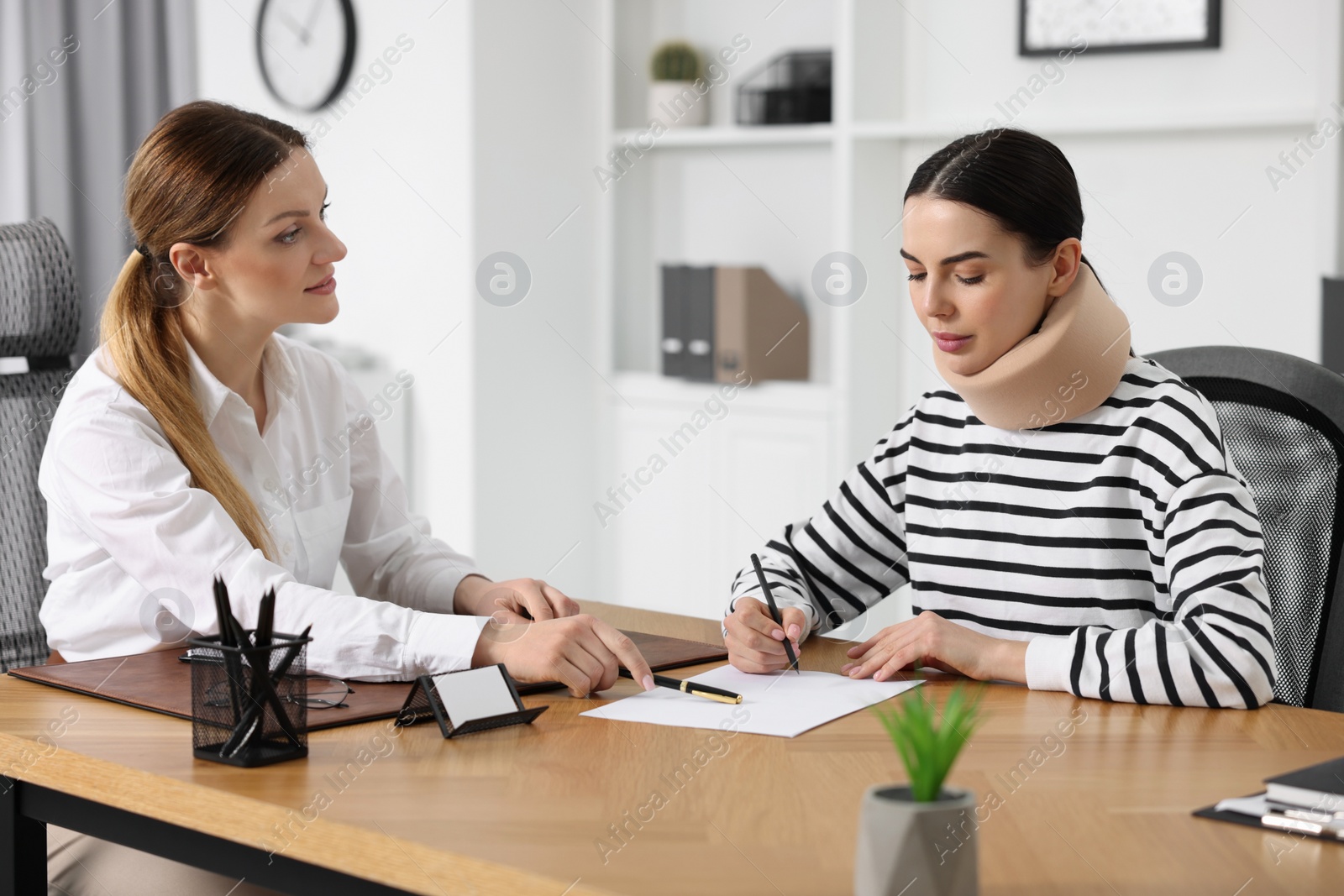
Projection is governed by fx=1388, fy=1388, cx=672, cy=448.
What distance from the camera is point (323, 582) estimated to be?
1.75 metres

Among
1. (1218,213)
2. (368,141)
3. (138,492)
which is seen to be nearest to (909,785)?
(138,492)

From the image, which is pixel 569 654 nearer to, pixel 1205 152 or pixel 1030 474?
pixel 1030 474

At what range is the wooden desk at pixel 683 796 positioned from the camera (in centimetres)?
88

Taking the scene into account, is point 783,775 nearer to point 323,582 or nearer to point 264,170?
point 323,582

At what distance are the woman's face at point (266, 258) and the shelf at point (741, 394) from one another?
1974 mm

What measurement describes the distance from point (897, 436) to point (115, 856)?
97 cm

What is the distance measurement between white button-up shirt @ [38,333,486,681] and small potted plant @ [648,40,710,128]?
2124mm

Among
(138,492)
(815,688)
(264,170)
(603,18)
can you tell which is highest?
(603,18)

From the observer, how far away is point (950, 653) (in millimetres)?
1356

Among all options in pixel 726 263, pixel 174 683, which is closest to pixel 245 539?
pixel 174 683

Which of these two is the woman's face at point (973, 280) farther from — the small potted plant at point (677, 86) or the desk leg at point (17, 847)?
the small potted plant at point (677, 86)

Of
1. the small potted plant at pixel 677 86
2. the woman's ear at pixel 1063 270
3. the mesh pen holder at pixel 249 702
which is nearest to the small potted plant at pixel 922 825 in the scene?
the mesh pen holder at pixel 249 702

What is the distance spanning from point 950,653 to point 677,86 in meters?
2.71

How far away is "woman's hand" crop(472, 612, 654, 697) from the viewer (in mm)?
1310
